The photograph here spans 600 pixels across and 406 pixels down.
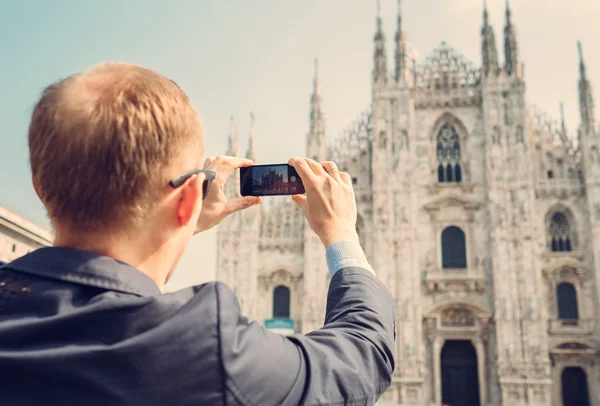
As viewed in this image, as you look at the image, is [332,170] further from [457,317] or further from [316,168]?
[457,317]

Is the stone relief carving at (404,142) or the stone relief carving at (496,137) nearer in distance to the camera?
the stone relief carving at (496,137)

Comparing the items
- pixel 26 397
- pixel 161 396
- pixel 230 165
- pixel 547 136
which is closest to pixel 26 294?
pixel 26 397

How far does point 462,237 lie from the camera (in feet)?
88.0

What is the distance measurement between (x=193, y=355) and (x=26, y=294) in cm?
30

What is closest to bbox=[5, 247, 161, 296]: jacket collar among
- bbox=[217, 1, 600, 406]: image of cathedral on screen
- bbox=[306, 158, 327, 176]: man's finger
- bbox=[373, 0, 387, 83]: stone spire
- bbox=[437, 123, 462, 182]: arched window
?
bbox=[306, 158, 327, 176]: man's finger

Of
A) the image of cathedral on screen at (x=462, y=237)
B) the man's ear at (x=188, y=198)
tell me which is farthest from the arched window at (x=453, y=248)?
the man's ear at (x=188, y=198)

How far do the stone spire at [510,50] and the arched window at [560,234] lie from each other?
6.67m

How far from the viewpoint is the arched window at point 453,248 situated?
86.9 feet

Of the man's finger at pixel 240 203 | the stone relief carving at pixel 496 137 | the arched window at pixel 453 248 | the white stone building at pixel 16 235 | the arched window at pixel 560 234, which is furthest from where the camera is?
the stone relief carving at pixel 496 137

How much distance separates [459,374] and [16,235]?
56.8ft

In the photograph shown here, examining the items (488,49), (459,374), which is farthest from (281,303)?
(488,49)

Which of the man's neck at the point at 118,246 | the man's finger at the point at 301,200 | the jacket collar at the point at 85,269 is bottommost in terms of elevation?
the jacket collar at the point at 85,269

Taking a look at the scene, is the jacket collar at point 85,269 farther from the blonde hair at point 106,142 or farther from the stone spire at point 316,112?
the stone spire at point 316,112

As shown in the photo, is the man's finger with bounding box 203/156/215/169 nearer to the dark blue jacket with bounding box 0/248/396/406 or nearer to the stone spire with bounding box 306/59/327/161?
the dark blue jacket with bounding box 0/248/396/406
